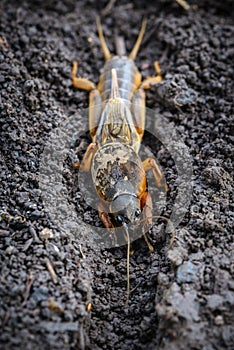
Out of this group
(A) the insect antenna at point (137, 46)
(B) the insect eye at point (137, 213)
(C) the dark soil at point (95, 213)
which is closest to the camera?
(C) the dark soil at point (95, 213)

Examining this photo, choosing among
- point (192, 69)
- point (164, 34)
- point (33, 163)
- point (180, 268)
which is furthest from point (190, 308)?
point (164, 34)

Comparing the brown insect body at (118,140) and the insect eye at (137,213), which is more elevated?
the brown insect body at (118,140)

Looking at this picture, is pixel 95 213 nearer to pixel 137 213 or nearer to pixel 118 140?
pixel 137 213

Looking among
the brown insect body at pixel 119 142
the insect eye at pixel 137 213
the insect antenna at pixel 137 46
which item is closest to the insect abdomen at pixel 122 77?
the brown insect body at pixel 119 142

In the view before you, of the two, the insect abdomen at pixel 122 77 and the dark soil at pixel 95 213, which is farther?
the insect abdomen at pixel 122 77

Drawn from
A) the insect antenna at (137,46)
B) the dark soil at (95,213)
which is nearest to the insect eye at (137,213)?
the dark soil at (95,213)

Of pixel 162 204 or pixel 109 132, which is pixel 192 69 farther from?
pixel 162 204

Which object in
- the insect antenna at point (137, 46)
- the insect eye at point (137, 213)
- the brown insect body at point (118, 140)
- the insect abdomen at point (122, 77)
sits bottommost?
the insect eye at point (137, 213)

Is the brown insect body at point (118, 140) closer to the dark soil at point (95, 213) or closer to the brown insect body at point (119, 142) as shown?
the brown insect body at point (119, 142)

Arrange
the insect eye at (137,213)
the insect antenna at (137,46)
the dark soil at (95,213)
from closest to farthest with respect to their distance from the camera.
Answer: the dark soil at (95,213) < the insect eye at (137,213) < the insect antenna at (137,46)

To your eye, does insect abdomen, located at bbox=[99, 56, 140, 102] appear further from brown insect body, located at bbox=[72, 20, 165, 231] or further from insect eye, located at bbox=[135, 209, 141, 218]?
insect eye, located at bbox=[135, 209, 141, 218]
